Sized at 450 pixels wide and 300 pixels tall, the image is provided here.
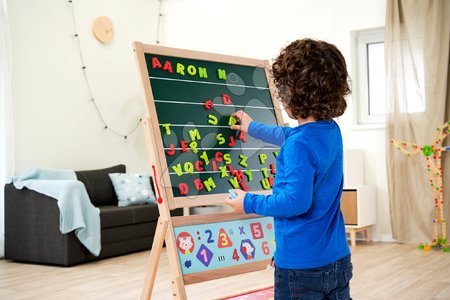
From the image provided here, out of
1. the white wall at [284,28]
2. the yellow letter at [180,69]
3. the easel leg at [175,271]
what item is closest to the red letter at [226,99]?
the yellow letter at [180,69]

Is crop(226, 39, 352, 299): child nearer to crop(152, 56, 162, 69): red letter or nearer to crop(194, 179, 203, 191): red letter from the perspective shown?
crop(194, 179, 203, 191): red letter

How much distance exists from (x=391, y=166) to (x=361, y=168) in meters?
0.28

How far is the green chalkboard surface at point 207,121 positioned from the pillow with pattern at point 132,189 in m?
2.62

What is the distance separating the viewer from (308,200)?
153 cm

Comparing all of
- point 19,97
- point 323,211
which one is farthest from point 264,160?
point 19,97

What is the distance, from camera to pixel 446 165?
4.84 meters

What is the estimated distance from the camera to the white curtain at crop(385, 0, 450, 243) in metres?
4.88

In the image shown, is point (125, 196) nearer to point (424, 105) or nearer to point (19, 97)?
point (19, 97)

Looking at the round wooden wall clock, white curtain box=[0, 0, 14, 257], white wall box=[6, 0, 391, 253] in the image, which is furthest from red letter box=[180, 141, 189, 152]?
the round wooden wall clock

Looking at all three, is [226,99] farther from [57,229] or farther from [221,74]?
[57,229]

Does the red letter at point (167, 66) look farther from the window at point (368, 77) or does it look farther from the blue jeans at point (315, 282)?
the window at point (368, 77)

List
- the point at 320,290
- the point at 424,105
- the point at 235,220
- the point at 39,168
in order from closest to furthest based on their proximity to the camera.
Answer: the point at 320,290, the point at 235,220, the point at 39,168, the point at 424,105

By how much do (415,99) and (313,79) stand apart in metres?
3.77

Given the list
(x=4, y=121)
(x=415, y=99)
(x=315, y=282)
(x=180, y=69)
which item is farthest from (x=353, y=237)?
(x=315, y=282)
